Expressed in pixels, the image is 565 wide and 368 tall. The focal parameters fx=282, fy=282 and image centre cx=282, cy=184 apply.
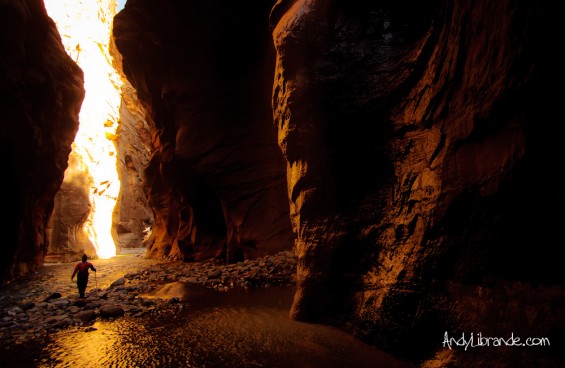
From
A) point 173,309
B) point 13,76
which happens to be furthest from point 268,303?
point 13,76

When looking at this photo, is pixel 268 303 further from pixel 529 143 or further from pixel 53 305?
pixel 529 143

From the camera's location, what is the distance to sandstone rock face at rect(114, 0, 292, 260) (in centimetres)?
1198

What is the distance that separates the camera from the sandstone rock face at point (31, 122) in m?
9.62

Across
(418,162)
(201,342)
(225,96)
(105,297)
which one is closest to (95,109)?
(225,96)

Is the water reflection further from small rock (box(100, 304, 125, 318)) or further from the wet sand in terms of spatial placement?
small rock (box(100, 304, 125, 318))

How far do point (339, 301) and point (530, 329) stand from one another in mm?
2654

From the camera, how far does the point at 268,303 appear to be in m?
6.67

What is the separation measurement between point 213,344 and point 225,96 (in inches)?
437

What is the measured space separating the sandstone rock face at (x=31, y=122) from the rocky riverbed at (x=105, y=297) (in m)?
2.44

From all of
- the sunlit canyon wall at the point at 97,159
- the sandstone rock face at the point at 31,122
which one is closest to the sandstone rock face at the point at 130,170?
the sunlit canyon wall at the point at 97,159

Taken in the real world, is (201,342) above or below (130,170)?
below

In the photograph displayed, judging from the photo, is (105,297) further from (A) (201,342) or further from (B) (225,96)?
(B) (225,96)

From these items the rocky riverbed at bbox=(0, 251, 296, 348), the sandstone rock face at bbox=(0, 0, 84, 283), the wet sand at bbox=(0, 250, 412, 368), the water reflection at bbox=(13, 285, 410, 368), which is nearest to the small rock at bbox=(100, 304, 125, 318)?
the rocky riverbed at bbox=(0, 251, 296, 348)

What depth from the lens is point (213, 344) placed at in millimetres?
4449
